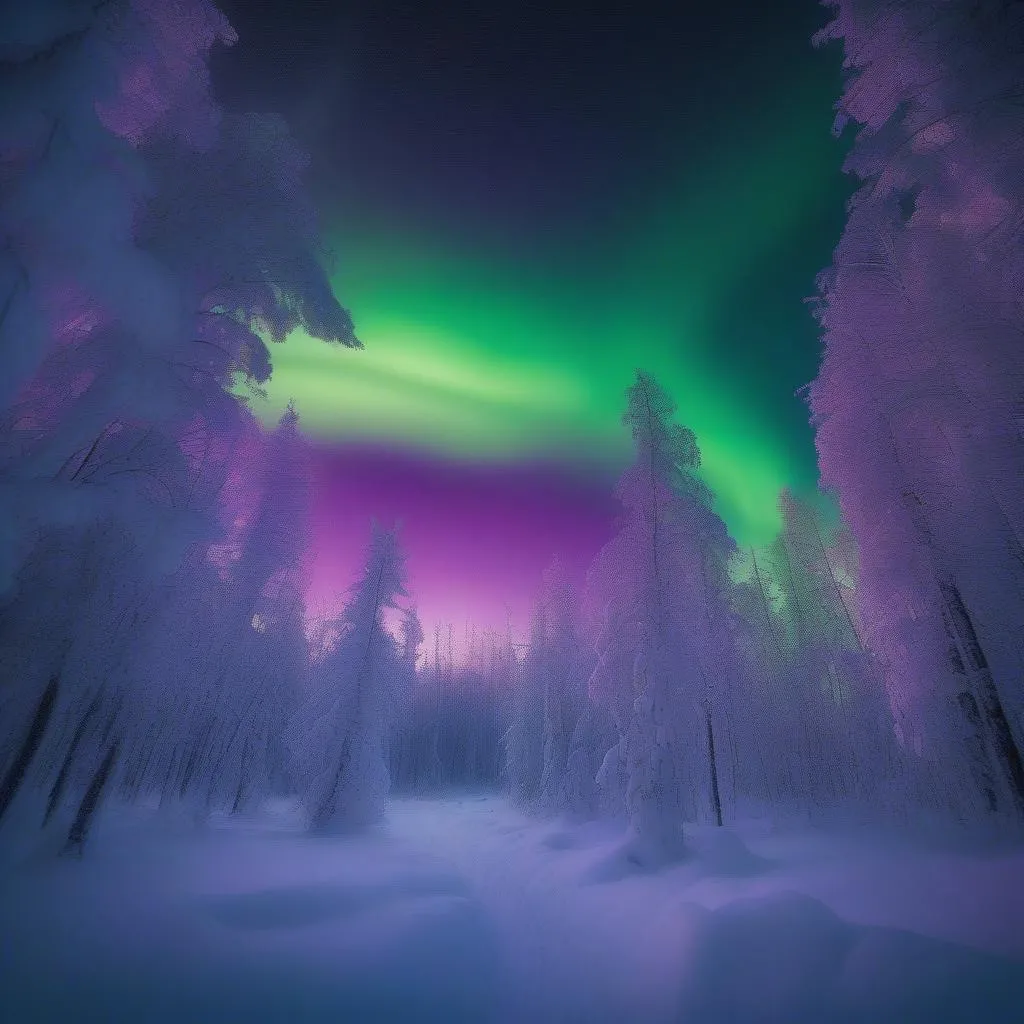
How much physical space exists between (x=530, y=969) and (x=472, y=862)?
6.92 metres

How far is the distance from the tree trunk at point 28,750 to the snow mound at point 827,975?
10.0 meters

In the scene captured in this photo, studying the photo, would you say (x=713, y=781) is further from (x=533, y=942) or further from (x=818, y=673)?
(x=818, y=673)

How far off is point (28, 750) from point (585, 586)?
11.1 m

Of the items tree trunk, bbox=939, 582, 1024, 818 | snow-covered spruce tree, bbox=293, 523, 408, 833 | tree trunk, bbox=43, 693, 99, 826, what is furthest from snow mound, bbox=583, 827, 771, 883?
tree trunk, bbox=43, 693, 99, 826

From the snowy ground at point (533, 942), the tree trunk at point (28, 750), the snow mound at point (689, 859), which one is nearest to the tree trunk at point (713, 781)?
the snow mound at point (689, 859)

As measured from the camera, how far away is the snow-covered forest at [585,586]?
3.78m

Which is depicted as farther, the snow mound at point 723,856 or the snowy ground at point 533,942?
the snow mound at point 723,856

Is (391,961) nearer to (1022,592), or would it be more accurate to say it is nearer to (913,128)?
(1022,592)

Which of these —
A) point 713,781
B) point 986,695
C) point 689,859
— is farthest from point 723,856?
point 713,781

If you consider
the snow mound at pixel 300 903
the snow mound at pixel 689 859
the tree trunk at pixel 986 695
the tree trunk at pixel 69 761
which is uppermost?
the tree trunk at pixel 986 695

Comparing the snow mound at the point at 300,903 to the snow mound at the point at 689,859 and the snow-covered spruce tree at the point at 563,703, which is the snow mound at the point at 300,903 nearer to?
the snow mound at the point at 689,859

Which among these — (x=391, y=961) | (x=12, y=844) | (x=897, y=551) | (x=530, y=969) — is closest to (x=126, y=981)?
(x=391, y=961)

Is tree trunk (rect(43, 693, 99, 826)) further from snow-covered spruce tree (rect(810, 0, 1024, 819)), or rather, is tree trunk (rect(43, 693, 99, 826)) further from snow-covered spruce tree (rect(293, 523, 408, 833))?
snow-covered spruce tree (rect(810, 0, 1024, 819))

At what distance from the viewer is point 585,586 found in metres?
11.2
